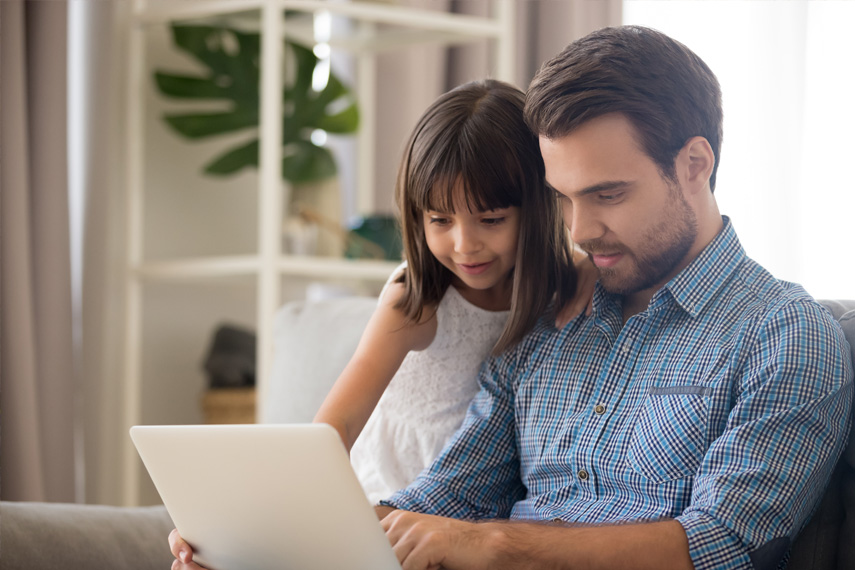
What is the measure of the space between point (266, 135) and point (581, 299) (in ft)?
3.85

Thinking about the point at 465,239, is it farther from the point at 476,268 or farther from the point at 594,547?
the point at 594,547

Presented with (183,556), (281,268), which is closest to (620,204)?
(183,556)

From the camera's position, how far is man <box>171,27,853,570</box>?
3.21 feet

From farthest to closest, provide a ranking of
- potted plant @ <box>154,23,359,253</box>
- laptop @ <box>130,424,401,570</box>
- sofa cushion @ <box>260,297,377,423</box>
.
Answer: potted plant @ <box>154,23,359,253</box> < sofa cushion @ <box>260,297,377,423</box> < laptop @ <box>130,424,401,570</box>

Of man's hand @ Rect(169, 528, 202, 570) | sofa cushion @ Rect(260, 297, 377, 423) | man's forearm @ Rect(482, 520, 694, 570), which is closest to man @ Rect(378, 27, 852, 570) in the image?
man's forearm @ Rect(482, 520, 694, 570)

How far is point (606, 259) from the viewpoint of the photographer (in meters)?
1.18

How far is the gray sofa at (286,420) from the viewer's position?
1.08m

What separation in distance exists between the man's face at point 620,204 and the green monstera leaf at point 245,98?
153cm

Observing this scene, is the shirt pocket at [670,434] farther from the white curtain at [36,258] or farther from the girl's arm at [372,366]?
the white curtain at [36,258]

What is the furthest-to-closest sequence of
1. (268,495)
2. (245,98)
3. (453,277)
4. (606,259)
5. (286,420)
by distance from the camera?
(245,98) → (286,420) → (453,277) → (606,259) → (268,495)

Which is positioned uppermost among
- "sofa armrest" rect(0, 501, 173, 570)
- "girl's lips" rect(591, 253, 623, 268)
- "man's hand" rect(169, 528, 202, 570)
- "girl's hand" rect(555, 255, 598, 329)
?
"girl's lips" rect(591, 253, 623, 268)

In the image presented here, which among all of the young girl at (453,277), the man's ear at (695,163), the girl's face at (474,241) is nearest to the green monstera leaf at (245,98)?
the young girl at (453,277)

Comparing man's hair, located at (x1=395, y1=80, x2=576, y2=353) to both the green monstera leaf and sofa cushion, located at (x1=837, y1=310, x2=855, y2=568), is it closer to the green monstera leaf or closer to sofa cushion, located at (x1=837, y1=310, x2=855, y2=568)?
sofa cushion, located at (x1=837, y1=310, x2=855, y2=568)

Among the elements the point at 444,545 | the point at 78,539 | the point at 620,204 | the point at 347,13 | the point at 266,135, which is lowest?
the point at 78,539
